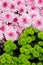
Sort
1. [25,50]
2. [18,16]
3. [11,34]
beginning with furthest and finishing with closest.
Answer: [18,16], [11,34], [25,50]

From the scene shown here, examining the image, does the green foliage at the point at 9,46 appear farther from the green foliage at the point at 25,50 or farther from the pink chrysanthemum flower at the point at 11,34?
the pink chrysanthemum flower at the point at 11,34

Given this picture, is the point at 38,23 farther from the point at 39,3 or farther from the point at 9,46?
the point at 9,46

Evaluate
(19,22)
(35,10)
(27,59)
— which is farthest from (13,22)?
(27,59)

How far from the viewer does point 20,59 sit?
2414mm

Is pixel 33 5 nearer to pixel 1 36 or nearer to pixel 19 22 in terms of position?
pixel 19 22

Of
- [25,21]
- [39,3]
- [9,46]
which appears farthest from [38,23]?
[9,46]

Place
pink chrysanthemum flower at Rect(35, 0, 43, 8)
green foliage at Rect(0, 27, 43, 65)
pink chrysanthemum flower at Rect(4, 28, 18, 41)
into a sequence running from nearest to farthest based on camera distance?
1. green foliage at Rect(0, 27, 43, 65)
2. pink chrysanthemum flower at Rect(4, 28, 18, 41)
3. pink chrysanthemum flower at Rect(35, 0, 43, 8)

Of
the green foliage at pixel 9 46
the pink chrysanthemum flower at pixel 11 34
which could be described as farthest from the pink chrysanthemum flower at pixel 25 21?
the green foliage at pixel 9 46

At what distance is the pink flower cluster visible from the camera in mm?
2775

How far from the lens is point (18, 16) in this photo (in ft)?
9.51

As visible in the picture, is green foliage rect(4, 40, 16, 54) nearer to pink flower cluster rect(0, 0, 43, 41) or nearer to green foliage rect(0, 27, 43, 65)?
green foliage rect(0, 27, 43, 65)

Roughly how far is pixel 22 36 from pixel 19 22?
299 mm

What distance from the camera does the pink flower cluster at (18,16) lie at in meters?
2.78

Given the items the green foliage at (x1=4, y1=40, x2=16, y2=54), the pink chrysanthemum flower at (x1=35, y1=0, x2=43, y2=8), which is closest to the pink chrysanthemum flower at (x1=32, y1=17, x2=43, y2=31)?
the pink chrysanthemum flower at (x1=35, y1=0, x2=43, y2=8)
